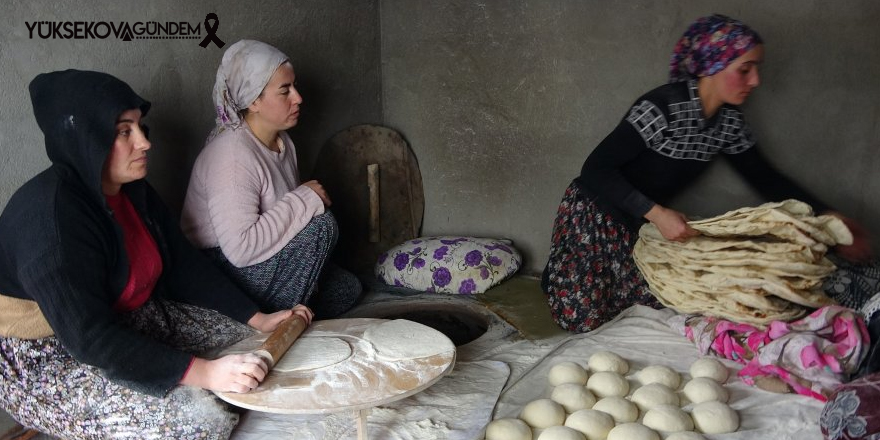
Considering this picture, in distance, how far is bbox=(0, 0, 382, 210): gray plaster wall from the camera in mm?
2230

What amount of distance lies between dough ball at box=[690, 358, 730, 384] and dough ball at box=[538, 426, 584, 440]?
1.94ft

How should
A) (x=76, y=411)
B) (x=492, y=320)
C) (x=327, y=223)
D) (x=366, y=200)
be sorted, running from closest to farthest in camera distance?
(x=76, y=411), (x=327, y=223), (x=492, y=320), (x=366, y=200)

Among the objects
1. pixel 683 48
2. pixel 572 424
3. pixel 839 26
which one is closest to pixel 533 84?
pixel 683 48

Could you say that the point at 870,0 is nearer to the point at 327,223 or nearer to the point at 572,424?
the point at 572,424

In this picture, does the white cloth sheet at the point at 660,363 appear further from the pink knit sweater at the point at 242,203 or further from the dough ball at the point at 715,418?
the pink knit sweater at the point at 242,203

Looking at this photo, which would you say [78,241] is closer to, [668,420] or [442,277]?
[668,420]

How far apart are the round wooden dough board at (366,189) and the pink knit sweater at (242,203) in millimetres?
865

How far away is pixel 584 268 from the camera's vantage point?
9.34 ft

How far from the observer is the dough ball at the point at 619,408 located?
2.07 m

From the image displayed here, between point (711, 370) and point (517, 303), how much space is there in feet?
3.56

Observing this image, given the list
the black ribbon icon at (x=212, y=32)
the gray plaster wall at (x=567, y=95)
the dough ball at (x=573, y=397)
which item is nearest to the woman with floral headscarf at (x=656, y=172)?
the gray plaster wall at (x=567, y=95)

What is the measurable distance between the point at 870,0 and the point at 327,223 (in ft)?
7.37

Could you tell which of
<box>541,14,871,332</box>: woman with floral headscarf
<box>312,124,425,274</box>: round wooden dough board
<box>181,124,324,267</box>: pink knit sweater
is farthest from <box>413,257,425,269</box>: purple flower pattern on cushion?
<box>181,124,324,267</box>: pink knit sweater

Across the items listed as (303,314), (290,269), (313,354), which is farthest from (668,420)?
(290,269)
